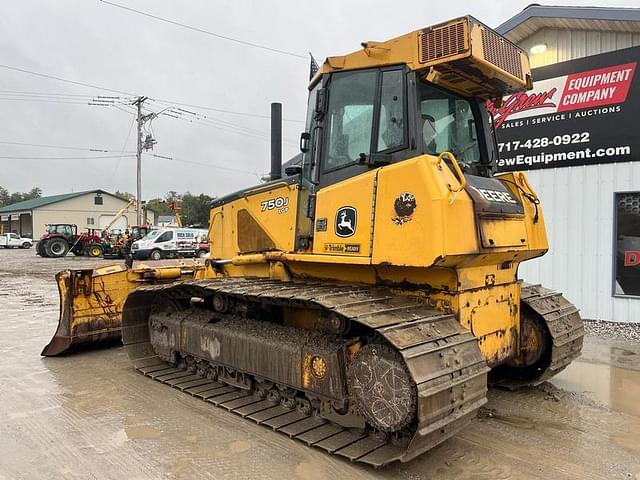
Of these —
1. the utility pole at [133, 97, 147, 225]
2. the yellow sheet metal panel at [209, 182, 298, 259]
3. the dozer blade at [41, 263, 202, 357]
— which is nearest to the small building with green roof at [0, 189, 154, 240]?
the utility pole at [133, 97, 147, 225]

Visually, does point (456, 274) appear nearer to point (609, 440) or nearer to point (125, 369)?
point (609, 440)

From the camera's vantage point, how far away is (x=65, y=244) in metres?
30.6

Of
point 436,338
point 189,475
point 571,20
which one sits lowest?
point 189,475

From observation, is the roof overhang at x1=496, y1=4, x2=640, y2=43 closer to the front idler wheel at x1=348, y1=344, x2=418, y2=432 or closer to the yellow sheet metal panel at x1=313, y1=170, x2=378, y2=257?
the yellow sheet metal panel at x1=313, y1=170, x2=378, y2=257

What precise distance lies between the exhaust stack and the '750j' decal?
44 centimetres

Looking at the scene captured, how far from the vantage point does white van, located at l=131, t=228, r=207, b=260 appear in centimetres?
2630

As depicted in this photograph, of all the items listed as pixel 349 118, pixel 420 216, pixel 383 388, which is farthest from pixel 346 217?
pixel 383 388

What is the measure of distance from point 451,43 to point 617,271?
247 inches

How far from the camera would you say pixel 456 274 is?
392cm

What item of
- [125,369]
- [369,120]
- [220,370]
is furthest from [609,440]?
[125,369]

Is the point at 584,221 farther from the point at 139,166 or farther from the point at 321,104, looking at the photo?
the point at 139,166

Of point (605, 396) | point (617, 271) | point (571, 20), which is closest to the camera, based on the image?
point (605, 396)

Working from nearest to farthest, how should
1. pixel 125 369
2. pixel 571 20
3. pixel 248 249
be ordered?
pixel 248 249
pixel 125 369
pixel 571 20

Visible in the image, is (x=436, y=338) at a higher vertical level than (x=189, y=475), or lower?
higher
